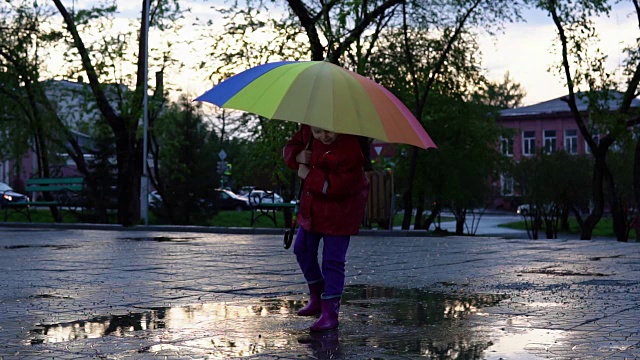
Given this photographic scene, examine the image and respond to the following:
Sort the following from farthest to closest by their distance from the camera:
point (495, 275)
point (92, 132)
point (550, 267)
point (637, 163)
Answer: point (92, 132) < point (637, 163) < point (550, 267) < point (495, 275)

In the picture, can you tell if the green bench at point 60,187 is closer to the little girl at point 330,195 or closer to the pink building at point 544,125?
the little girl at point 330,195

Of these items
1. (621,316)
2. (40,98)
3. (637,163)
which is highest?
(40,98)

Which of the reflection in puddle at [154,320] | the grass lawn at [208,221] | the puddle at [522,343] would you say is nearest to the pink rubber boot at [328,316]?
the reflection in puddle at [154,320]

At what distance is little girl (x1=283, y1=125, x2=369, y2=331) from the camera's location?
6.38 m

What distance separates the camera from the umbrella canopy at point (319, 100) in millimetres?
6215

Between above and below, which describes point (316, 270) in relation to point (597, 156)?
below

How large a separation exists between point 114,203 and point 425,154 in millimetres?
13709

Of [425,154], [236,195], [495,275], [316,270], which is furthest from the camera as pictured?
[236,195]

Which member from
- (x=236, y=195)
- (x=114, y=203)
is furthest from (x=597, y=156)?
(x=236, y=195)

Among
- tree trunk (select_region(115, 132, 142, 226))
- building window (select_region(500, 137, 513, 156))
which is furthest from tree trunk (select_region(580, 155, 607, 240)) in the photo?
tree trunk (select_region(115, 132, 142, 226))

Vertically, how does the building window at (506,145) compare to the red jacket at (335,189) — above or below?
above

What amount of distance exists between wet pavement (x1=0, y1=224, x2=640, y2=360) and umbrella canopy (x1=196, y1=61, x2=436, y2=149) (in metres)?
1.23

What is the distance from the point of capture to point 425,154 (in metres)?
39.2

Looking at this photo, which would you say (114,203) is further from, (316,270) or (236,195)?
(236,195)
